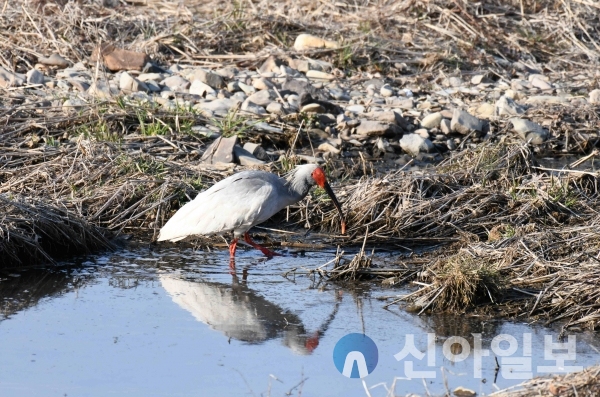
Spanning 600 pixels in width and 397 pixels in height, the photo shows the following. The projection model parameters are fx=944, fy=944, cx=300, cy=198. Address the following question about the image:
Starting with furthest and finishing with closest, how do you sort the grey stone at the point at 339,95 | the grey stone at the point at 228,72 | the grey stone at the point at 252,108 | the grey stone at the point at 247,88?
1. the grey stone at the point at 228,72
2. the grey stone at the point at 339,95
3. the grey stone at the point at 247,88
4. the grey stone at the point at 252,108

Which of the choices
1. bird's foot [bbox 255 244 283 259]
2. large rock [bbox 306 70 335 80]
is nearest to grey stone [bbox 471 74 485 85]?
large rock [bbox 306 70 335 80]

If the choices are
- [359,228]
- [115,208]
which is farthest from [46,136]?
[359,228]

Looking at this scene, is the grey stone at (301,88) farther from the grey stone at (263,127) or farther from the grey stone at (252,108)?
the grey stone at (263,127)

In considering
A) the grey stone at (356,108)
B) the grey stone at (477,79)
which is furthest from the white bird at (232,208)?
the grey stone at (477,79)

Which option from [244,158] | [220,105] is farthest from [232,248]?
[220,105]

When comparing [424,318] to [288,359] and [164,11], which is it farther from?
[164,11]

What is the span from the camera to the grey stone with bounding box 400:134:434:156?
10.7 m

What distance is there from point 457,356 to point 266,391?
1246mm

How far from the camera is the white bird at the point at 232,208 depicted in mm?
7742

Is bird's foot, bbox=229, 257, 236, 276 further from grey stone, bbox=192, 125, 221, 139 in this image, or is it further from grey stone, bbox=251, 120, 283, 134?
grey stone, bbox=251, 120, 283, 134

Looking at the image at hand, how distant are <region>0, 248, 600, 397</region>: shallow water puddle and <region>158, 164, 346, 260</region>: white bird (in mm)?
343

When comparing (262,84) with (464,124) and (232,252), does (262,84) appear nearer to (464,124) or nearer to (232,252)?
(464,124)

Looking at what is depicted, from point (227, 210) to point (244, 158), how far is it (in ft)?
6.67

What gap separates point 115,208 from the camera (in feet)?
27.7
